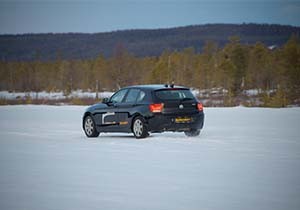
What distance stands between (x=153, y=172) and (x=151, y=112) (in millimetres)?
7057

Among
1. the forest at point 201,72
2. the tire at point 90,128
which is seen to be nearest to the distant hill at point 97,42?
the forest at point 201,72

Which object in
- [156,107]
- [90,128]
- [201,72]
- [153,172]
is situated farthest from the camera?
[201,72]

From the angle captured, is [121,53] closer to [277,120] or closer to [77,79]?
[77,79]

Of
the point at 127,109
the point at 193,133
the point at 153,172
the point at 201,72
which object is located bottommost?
the point at 153,172

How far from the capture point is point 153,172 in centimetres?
1154

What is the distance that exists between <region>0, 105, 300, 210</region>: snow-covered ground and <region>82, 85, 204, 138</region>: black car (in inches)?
16.7

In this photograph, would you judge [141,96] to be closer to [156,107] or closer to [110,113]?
[156,107]

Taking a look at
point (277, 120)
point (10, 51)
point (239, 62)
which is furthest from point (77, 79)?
point (277, 120)

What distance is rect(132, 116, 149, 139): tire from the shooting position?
18.6 meters

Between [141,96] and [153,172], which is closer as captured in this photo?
[153,172]

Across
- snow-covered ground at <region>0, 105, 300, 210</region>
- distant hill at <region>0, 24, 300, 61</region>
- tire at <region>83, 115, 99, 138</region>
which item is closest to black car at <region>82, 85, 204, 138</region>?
tire at <region>83, 115, 99, 138</region>

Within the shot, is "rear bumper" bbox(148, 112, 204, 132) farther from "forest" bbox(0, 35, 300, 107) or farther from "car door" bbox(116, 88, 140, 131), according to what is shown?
"forest" bbox(0, 35, 300, 107)

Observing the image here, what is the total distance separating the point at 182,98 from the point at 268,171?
7908mm

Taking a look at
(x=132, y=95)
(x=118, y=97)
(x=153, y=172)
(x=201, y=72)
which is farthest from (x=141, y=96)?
(x=201, y=72)
